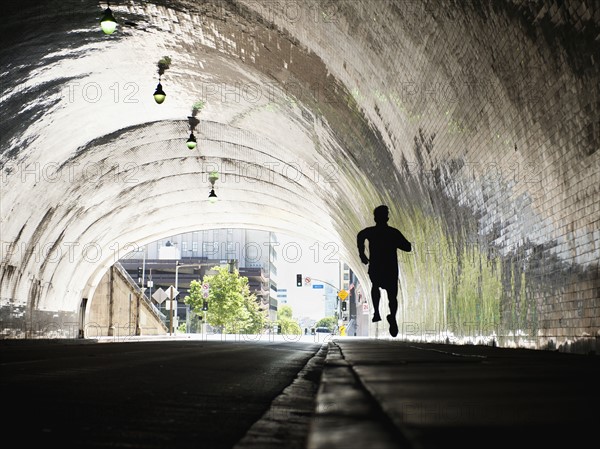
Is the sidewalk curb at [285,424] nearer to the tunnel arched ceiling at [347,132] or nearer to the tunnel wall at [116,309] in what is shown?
the tunnel arched ceiling at [347,132]

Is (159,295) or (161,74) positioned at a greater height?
(161,74)

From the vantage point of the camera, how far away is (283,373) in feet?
25.8

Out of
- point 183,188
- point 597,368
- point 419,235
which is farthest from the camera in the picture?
point 183,188

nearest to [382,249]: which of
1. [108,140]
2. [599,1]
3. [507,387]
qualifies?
[599,1]

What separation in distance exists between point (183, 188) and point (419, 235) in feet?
45.5

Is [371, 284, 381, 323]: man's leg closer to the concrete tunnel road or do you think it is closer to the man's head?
the man's head

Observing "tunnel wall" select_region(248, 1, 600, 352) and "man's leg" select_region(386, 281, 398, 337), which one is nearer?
"tunnel wall" select_region(248, 1, 600, 352)

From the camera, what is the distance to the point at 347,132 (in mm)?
17047

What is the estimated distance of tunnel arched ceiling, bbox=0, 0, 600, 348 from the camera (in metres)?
8.98

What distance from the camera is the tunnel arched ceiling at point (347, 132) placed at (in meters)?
8.98

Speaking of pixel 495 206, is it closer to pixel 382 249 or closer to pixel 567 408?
pixel 382 249

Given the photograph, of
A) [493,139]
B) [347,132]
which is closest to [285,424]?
[493,139]

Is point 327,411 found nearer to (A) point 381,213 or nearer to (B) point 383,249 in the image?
(A) point 381,213

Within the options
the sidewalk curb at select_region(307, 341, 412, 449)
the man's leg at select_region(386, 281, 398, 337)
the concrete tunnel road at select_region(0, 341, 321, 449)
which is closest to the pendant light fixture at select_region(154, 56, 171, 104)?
the man's leg at select_region(386, 281, 398, 337)
